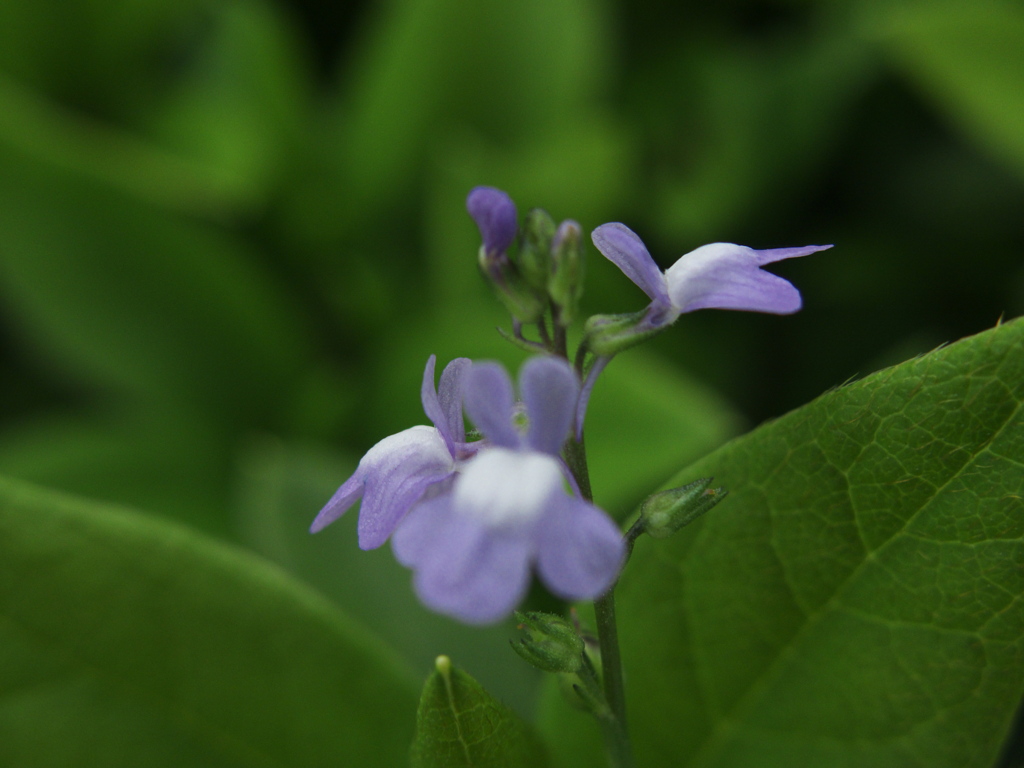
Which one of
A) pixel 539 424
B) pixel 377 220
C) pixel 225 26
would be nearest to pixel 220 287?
pixel 377 220

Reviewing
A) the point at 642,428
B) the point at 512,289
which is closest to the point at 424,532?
the point at 512,289

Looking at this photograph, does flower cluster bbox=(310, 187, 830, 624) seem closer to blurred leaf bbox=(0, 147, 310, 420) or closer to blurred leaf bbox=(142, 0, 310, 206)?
blurred leaf bbox=(0, 147, 310, 420)

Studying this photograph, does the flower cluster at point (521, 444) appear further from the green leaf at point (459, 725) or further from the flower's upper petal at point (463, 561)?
the green leaf at point (459, 725)

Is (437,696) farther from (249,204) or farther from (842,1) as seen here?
(842,1)

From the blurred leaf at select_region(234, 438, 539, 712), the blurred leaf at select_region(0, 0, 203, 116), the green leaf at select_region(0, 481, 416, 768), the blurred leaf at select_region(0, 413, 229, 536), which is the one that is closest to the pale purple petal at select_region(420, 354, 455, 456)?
the green leaf at select_region(0, 481, 416, 768)

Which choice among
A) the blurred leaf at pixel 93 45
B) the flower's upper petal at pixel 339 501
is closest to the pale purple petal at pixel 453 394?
the flower's upper petal at pixel 339 501

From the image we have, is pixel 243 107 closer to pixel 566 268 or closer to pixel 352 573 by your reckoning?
pixel 352 573
